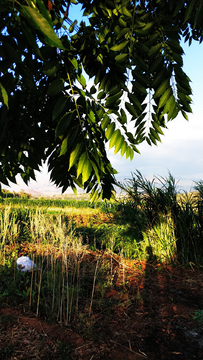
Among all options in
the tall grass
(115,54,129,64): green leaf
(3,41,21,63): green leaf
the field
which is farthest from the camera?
the tall grass

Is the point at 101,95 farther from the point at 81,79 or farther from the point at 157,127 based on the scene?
the point at 157,127

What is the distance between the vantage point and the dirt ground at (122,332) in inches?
92.1

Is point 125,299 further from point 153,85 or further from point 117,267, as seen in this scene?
point 153,85

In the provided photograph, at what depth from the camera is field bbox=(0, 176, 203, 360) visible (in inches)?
96.2

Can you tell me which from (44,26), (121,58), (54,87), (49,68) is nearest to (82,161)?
(54,87)

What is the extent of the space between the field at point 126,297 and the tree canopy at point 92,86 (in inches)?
54.3

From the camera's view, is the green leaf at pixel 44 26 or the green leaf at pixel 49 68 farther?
the green leaf at pixel 49 68

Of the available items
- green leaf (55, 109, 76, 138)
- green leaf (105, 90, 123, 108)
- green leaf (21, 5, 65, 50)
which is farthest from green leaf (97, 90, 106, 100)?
green leaf (21, 5, 65, 50)

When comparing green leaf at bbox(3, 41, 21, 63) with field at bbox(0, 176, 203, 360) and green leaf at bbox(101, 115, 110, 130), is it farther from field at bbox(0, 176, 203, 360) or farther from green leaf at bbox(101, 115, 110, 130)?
field at bbox(0, 176, 203, 360)

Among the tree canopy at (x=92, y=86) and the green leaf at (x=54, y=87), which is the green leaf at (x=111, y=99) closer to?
the tree canopy at (x=92, y=86)

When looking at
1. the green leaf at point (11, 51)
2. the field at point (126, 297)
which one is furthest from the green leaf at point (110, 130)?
the field at point (126, 297)

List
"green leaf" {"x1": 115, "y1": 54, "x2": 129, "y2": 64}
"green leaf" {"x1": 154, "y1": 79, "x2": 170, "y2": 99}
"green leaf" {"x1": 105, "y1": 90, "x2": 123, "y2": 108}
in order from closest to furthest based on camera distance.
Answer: "green leaf" {"x1": 115, "y1": 54, "x2": 129, "y2": 64} → "green leaf" {"x1": 154, "y1": 79, "x2": 170, "y2": 99} → "green leaf" {"x1": 105, "y1": 90, "x2": 123, "y2": 108}

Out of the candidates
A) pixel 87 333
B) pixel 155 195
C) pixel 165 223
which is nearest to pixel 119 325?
pixel 87 333

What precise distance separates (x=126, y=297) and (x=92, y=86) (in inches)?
105
